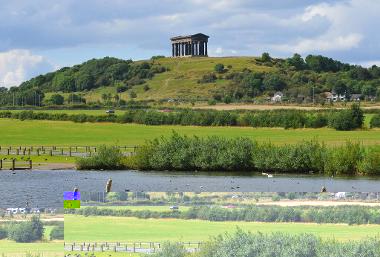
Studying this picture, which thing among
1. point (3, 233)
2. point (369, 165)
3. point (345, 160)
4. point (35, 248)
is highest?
point (3, 233)

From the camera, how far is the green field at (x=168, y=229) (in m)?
15.9

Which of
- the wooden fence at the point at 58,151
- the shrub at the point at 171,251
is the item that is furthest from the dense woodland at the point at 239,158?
the shrub at the point at 171,251

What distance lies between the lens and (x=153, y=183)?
6225cm

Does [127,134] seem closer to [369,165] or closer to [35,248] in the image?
[369,165]

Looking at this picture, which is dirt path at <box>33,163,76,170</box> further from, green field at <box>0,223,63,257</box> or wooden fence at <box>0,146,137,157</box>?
green field at <box>0,223,63,257</box>

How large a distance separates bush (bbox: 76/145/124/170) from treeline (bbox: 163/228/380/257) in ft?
201

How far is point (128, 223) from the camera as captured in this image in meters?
16.0

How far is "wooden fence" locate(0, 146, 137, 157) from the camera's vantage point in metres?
87.4

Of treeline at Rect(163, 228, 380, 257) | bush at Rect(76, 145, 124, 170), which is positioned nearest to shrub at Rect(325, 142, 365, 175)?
bush at Rect(76, 145, 124, 170)

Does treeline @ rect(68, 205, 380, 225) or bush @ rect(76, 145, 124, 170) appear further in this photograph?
bush @ rect(76, 145, 124, 170)

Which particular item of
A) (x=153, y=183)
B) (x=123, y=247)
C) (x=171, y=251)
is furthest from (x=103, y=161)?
(x=171, y=251)

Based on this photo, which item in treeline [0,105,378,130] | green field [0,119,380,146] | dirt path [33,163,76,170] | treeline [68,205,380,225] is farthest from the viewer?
treeline [0,105,378,130]

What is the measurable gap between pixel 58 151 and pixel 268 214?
76917mm

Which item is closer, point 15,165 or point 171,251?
point 171,251
